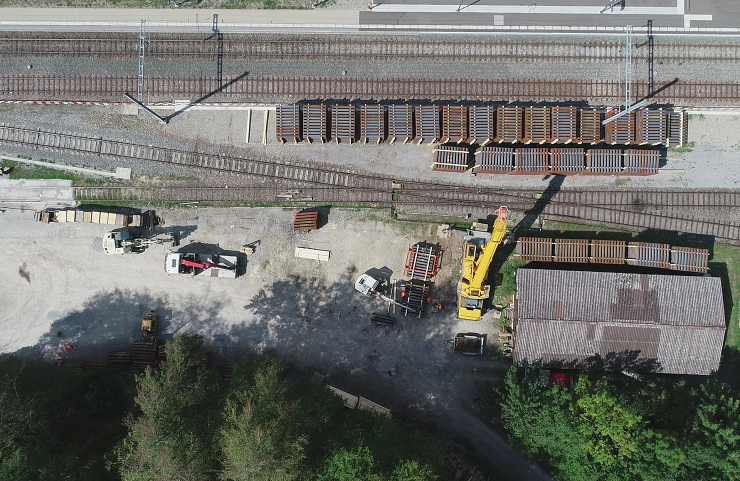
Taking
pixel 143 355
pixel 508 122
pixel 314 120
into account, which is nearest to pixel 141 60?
pixel 314 120

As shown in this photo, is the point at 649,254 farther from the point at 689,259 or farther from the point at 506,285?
the point at 506,285

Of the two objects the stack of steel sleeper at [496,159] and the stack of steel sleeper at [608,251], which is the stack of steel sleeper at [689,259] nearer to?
the stack of steel sleeper at [608,251]

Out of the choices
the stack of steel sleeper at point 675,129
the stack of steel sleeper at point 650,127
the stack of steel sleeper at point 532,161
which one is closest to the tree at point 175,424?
the stack of steel sleeper at point 532,161

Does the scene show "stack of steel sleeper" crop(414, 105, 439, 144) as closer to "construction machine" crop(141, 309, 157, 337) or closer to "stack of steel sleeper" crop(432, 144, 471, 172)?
"stack of steel sleeper" crop(432, 144, 471, 172)

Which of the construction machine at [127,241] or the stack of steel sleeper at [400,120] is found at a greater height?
the stack of steel sleeper at [400,120]

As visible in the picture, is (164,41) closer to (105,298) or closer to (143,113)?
(143,113)
